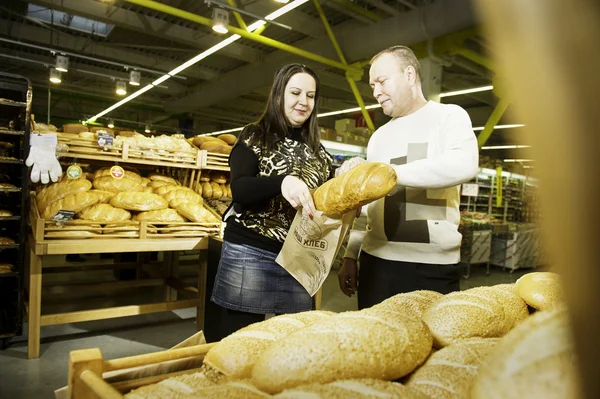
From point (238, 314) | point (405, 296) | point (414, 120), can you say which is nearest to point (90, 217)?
point (238, 314)

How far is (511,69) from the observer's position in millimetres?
240

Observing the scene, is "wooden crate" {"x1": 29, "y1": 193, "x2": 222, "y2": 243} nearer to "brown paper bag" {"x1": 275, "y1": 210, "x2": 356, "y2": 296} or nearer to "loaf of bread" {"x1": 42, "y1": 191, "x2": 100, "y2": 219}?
"loaf of bread" {"x1": 42, "y1": 191, "x2": 100, "y2": 219}

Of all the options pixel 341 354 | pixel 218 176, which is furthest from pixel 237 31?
pixel 341 354

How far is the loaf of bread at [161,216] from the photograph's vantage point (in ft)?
10.4

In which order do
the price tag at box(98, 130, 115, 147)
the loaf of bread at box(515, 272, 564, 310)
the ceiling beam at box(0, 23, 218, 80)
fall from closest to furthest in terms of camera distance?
the loaf of bread at box(515, 272, 564, 310) → the price tag at box(98, 130, 115, 147) → the ceiling beam at box(0, 23, 218, 80)

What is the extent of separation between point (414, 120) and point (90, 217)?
245cm

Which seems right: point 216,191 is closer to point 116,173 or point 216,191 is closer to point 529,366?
point 116,173

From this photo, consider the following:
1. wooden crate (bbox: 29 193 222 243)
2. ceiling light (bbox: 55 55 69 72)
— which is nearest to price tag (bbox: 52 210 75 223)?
wooden crate (bbox: 29 193 222 243)

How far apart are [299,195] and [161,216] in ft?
7.60

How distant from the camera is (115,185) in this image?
3385mm

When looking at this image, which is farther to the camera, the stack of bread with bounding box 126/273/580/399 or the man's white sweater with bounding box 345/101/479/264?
the man's white sweater with bounding box 345/101/479/264

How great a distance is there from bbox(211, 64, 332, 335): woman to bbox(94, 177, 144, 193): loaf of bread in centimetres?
195

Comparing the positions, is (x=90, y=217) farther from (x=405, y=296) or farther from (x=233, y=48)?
(x=233, y=48)

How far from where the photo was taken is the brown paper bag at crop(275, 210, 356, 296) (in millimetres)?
1157
